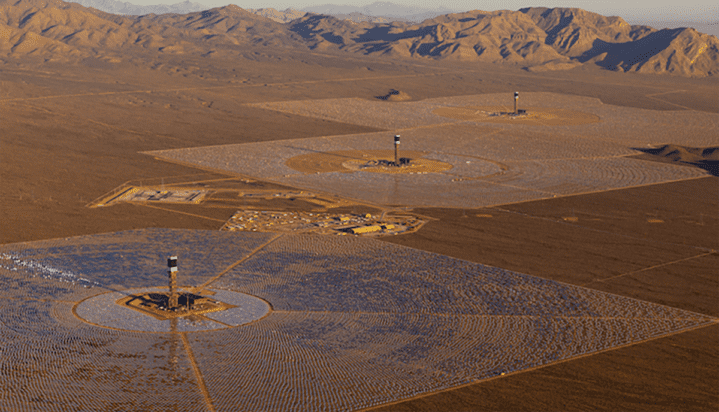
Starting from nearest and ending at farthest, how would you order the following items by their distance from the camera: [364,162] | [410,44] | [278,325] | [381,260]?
[278,325]
[381,260]
[364,162]
[410,44]

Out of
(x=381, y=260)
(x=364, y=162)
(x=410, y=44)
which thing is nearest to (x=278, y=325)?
(x=381, y=260)

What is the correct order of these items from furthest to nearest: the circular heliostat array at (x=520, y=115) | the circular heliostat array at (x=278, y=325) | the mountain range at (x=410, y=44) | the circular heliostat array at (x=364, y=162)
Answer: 1. the mountain range at (x=410, y=44)
2. the circular heliostat array at (x=520, y=115)
3. the circular heliostat array at (x=364, y=162)
4. the circular heliostat array at (x=278, y=325)

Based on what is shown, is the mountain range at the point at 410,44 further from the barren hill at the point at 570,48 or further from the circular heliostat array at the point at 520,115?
the circular heliostat array at the point at 520,115

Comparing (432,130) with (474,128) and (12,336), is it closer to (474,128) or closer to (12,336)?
(474,128)

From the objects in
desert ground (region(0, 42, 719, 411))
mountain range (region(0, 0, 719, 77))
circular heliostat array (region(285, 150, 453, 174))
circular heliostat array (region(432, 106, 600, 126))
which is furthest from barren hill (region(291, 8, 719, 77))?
circular heliostat array (region(285, 150, 453, 174))

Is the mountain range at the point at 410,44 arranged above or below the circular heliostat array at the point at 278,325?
above

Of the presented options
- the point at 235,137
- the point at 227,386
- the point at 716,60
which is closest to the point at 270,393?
the point at 227,386

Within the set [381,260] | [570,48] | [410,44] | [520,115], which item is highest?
[410,44]

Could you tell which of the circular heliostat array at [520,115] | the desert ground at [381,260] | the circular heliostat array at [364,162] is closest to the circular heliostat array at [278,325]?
the desert ground at [381,260]

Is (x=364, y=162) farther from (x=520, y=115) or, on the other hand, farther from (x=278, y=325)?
(x=520, y=115)

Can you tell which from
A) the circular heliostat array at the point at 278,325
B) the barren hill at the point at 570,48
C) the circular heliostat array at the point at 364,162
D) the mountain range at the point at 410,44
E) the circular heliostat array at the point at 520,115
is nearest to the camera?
the circular heliostat array at the point at 278,325
